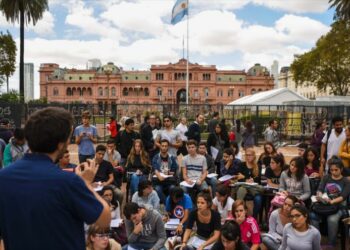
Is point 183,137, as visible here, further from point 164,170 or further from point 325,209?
point 325,209

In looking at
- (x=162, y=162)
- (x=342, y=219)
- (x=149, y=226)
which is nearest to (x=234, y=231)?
(x=149, y=226)

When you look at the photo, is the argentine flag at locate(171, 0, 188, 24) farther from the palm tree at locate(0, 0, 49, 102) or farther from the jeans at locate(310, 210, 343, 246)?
the jeans at locate(310, 210, 343, 246)

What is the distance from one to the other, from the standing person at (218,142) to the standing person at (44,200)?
7.79 metres

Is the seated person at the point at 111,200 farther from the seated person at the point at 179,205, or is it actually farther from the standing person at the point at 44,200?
the standing person at the point at 44,200

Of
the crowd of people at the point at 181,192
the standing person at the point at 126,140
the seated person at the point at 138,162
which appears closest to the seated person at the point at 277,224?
the crowd of people at the point at 181,192

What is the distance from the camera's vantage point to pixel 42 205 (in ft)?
5.74

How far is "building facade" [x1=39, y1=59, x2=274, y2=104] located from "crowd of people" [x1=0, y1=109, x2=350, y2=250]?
87439 mm

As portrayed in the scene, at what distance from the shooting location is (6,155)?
7.24 meters

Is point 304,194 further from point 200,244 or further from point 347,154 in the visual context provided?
point 200,244

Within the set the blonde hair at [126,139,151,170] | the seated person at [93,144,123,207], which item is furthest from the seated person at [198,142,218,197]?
the seated person at [93,144,123,207]

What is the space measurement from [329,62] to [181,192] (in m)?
36.9

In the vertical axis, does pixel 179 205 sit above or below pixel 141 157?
below

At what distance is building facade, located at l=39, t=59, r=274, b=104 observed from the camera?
320ft

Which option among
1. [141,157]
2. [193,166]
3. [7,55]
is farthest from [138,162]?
[7,55]
